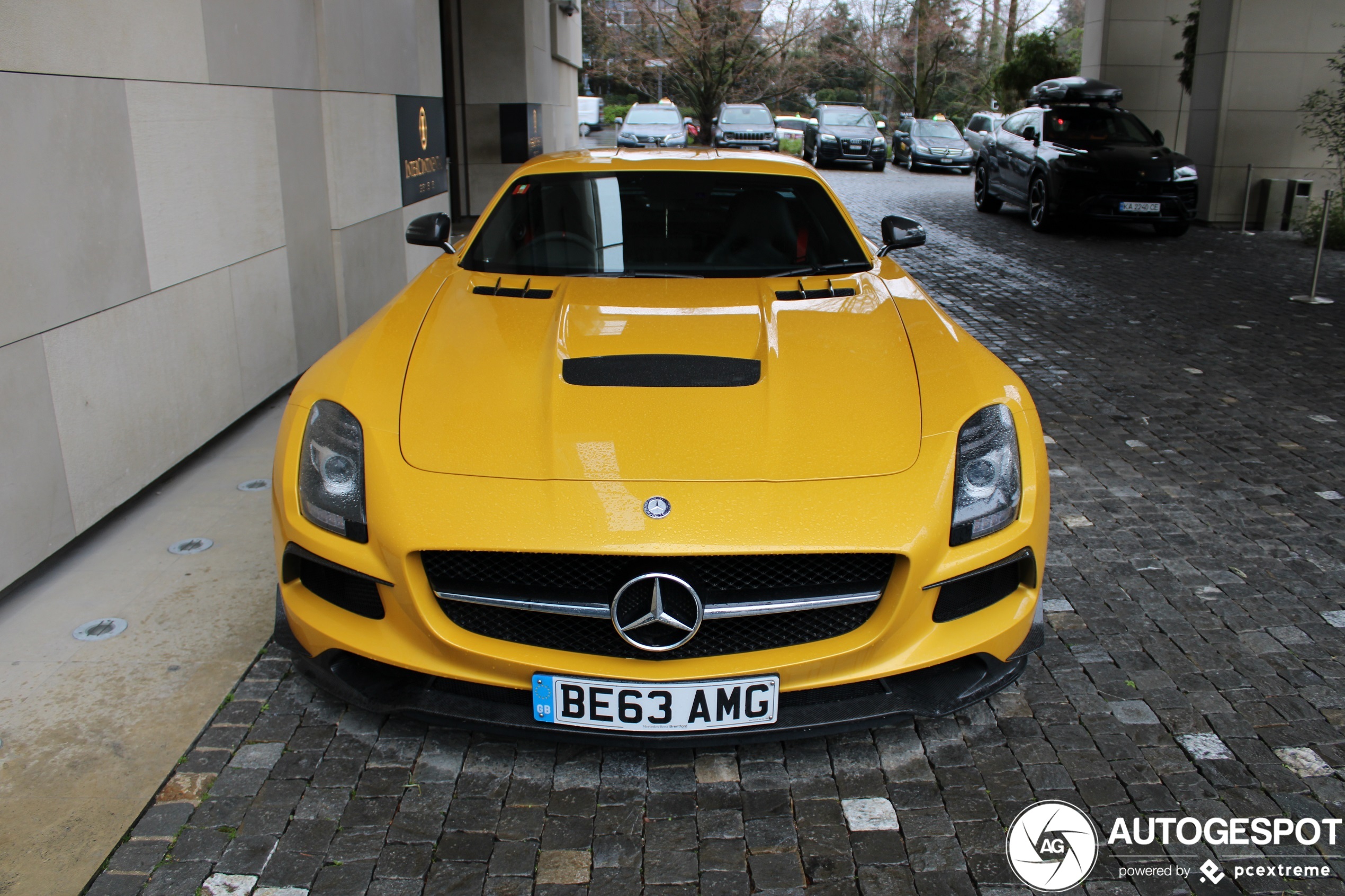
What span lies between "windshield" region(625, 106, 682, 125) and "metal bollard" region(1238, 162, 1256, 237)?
42.6 feet

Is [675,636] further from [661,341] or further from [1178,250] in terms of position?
[1178,250]

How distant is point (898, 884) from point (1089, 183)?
12.6m

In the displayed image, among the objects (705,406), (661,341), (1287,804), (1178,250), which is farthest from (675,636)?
(1178,250)

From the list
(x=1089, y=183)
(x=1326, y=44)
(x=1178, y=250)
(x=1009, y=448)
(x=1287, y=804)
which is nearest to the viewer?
(x=1287, y=804)

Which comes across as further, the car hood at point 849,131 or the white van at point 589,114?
the white van at point 589,114

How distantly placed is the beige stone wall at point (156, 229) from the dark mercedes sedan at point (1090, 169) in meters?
9.52

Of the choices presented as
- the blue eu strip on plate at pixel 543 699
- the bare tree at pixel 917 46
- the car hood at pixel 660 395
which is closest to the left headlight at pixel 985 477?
the car hood at pixel 660 395

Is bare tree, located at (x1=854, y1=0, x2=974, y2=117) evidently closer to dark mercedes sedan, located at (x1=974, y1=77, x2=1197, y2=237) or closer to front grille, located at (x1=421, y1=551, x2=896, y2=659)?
dark mercedes sedan, located at (x1=974, y1=77, x2=1197, y2=237)

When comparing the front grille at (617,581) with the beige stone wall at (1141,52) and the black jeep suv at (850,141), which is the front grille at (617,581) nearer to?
the beige stone wall at (1141,52)

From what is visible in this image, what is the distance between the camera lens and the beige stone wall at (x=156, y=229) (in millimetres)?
3623

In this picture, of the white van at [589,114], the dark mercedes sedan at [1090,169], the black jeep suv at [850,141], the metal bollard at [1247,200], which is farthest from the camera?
the white van at [589,114]

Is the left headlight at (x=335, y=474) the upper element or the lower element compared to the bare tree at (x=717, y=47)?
lower

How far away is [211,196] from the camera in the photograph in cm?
515

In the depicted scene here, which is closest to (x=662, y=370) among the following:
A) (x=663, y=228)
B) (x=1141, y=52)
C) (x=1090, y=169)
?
(x=663, y=228)
